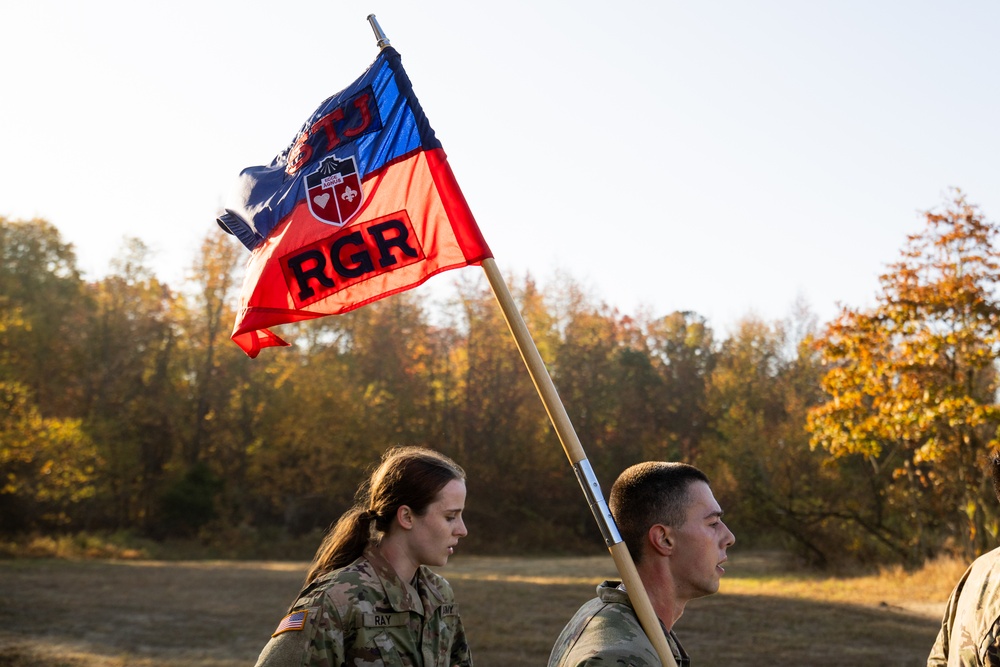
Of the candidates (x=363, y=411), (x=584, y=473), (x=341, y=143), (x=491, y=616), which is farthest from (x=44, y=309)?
(x=584, y=473)

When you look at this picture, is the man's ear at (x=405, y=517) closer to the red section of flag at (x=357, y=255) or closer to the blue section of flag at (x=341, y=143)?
the red section of flag at (x=357, y=255)

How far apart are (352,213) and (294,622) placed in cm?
184

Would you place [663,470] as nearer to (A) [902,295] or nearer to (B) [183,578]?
(A) [902,295]

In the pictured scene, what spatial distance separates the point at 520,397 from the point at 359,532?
140 ft

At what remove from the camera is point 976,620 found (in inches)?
145

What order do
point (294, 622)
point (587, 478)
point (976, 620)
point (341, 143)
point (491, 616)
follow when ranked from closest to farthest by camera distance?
point (587, 478)
point (976, 620)
point (294, 622)
point (341, 143)
point (491, 616)

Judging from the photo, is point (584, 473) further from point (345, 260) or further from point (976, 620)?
point (345, 260)

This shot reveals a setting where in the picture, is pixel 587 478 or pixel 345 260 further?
pixel 345 260

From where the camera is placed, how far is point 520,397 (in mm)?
47281

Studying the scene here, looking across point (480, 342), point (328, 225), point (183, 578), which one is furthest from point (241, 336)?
point (480, 342)

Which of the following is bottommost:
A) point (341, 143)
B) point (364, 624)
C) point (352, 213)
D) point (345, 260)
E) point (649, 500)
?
point (364, 624)

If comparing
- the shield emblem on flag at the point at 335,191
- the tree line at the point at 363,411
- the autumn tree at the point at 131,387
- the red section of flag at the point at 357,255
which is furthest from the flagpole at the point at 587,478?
the autumn tree at the point at 131,387

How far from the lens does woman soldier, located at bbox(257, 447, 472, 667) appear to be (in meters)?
4.11

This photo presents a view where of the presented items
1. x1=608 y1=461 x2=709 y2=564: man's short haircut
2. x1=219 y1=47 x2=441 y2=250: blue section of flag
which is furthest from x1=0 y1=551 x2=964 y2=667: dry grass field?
x1=608 y1=461 x2=709 y2=564: man's short haircut
